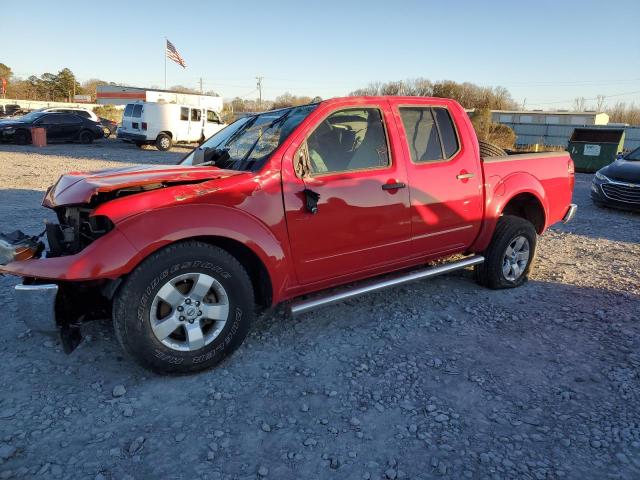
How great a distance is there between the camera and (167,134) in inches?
805

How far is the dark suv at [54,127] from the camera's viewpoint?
20.3 m

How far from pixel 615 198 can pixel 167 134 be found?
57.1 ft

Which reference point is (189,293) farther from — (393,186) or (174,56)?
(174,56)

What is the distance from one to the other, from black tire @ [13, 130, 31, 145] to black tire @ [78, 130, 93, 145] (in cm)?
221

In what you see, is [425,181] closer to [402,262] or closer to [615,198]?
[402,262]

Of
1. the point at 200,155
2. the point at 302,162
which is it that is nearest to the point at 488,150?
the point at 302,162

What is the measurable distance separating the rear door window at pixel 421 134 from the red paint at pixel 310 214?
0.27 ft

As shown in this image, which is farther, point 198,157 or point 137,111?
point 137,111

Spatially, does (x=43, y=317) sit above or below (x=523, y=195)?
below

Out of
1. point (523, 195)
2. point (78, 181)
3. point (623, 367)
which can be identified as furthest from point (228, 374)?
point (523, 195)

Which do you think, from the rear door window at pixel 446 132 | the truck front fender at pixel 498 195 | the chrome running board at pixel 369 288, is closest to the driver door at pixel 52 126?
the rear door window at pixel 446 132

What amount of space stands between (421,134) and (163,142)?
18.3 meters

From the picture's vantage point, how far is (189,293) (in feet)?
9.87

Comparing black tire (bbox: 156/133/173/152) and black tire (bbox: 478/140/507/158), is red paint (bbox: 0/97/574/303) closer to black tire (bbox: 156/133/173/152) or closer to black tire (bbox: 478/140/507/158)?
black tire (bbox: 478/140/507/158)
